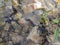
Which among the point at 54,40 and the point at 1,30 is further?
the point at 1,30

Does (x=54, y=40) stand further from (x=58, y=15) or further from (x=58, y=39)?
(x=58, y=15)

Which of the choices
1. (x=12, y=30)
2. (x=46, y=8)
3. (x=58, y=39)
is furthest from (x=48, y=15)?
(x=12, y=30)

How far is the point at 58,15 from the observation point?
1254 millimetres

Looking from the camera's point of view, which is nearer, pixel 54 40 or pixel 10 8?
pixel 54 40

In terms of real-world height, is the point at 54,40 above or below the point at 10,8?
below

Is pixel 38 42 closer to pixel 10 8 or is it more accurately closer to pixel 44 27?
pixel 44 27

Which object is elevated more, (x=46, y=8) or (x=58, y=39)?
(x=46, y=8)

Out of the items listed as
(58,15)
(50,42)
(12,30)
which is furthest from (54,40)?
(12,30)

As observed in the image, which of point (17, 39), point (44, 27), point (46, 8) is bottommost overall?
point (17, 39)

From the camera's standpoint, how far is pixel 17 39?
130 centimetres

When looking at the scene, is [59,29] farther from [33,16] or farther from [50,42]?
[33,16]

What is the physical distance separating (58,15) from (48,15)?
0.07 metres

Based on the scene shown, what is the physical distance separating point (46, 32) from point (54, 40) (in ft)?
0.29

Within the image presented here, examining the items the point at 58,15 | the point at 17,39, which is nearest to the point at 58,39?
the point at 58,15
